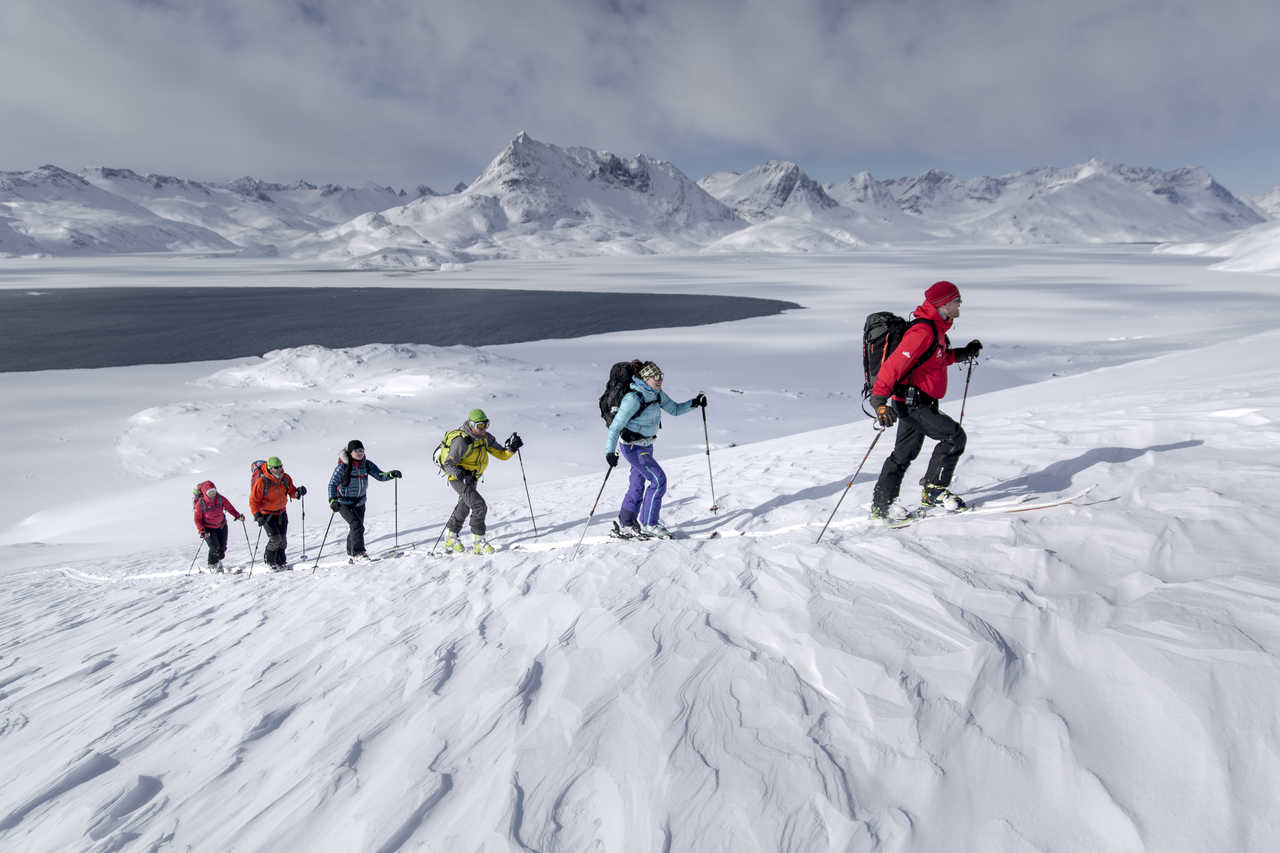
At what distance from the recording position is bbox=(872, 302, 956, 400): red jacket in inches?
194

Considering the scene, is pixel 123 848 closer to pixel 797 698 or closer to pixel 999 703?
pixel 797 698

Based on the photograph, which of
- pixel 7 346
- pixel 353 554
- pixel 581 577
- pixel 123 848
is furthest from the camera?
pixel 7 346

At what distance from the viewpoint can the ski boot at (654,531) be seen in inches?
268

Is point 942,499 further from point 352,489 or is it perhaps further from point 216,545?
point 216,545

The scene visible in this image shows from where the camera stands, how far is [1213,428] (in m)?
6.70

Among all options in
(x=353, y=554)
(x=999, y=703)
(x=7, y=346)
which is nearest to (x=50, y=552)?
(x=353, y=554)

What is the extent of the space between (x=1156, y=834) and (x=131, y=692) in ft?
18.3

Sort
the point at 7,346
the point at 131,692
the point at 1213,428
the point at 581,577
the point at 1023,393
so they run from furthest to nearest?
the point at 7,346
the point at 1023,393
the point at 1213,428
the point at 581,577
the point at 131,692

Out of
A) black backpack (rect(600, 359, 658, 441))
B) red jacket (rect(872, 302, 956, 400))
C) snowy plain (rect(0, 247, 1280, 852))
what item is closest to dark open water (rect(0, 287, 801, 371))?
black backpack (rect(600, 359, 658, 441))

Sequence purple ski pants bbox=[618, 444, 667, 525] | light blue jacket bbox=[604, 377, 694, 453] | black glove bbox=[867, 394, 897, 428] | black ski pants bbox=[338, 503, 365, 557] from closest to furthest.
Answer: black glove bbox=[867, 394, 897, 428] < light blue jacket bbox=[604, 377, 694, 453] < purple ski pants bbox=[618, 444, 667, 525] < black ski pants bbox=[338, 503, 365, 557]

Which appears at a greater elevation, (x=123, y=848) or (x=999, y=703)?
(x=999, y=703)

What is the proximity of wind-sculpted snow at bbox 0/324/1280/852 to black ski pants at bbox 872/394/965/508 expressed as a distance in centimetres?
53

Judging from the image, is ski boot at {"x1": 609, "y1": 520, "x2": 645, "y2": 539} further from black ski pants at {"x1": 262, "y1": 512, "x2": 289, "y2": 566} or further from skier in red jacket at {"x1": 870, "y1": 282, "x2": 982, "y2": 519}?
black ski pants at {"x1": 262, "y1": 512, "x2": 289, "y2": 566}

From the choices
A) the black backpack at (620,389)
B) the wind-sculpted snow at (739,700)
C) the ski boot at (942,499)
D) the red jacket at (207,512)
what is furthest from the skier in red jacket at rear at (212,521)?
the ski boot at (942,499)
